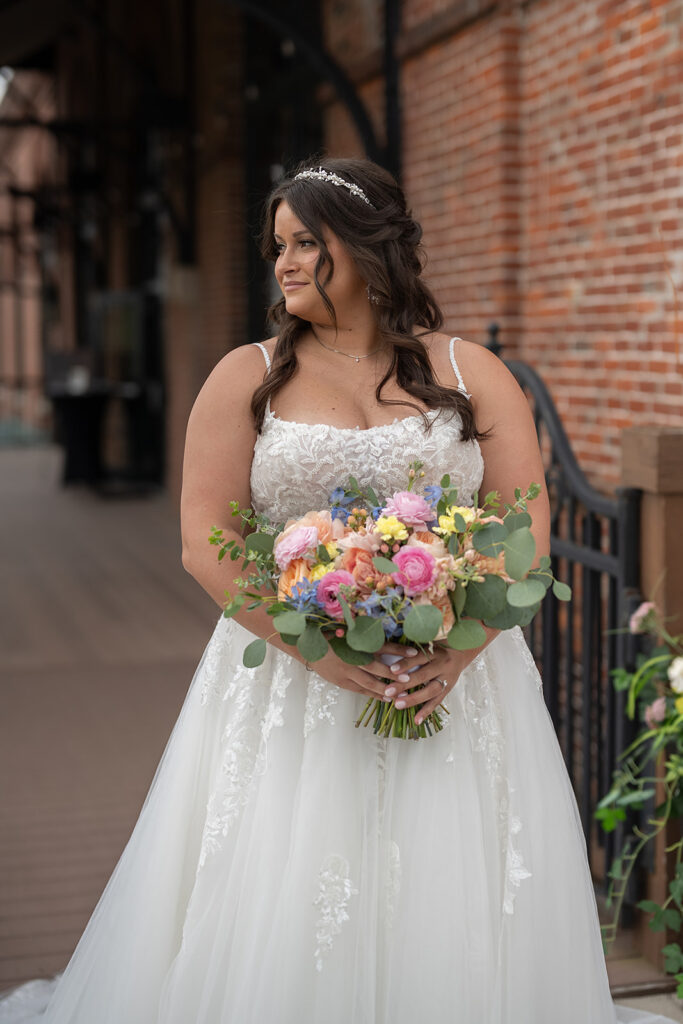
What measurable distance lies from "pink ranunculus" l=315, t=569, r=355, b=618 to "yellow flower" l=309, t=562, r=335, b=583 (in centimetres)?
3

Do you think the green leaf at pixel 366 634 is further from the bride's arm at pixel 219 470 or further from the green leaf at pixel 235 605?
the bride's arm at pixel 219 470

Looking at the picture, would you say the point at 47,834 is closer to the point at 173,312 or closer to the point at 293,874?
the point at 293,874

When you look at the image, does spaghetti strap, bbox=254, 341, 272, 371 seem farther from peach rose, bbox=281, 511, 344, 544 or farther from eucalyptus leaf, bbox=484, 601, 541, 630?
eucalyptus leaf, bbox=484, 601, 541, 630

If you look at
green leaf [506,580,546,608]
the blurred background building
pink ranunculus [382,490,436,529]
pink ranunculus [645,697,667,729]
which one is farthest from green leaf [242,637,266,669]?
the blurred background building

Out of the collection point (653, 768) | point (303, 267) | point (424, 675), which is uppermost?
point (303, 267)

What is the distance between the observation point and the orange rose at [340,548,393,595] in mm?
2047

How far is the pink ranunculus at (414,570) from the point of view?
6.61 feet

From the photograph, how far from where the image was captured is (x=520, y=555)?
6.91 ft

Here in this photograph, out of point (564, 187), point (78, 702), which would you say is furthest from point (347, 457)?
point (78, 702)

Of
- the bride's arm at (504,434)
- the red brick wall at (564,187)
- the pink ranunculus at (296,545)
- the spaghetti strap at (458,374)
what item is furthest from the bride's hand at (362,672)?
the red brick wall at (564,187)

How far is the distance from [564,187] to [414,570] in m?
3.72

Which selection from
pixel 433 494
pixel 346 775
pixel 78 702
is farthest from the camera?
pixel 78 702

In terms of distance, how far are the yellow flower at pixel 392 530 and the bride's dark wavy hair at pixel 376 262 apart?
40 cm

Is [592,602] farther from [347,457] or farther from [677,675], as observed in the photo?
[347,457]
